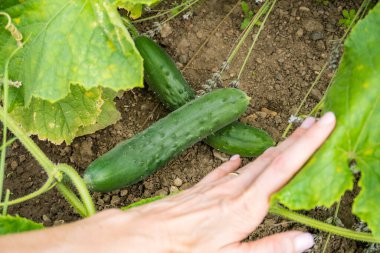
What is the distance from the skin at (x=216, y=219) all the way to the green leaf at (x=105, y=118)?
122 centimetres

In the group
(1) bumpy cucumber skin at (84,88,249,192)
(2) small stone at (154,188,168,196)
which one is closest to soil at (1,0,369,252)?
(2) small stone at (154,188,168,196)

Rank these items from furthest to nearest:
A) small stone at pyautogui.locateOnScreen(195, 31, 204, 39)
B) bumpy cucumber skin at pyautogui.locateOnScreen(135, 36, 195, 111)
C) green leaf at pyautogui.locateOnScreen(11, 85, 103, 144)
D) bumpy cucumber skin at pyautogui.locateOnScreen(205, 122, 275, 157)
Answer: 1. small stone at pyautogui.locateOnScreen(195, 31, 204, 39)
2. bumpy cucumber skin at pyautogui.locateOnScreen(135, 36, 195, 111)
3. bumpy cucumber skin at pyautogui.locateOnScreen(205, 122, 275, 157)
4. green leaf at pyautogui.locateOnScreen(11, 85, 103, 144)

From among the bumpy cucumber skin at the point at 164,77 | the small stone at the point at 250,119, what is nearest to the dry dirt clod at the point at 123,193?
the bumpy cucumber skin at the point at 164,77

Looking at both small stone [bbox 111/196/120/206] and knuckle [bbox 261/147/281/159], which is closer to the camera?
knuckle [bbox 261/147/281/159]

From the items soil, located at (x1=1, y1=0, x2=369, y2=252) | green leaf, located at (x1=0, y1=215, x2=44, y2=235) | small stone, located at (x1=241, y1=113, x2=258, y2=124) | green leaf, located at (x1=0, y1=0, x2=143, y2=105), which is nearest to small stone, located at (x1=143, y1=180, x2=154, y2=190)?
soil, located at (x1=1, y1=0, x2=369, y2=252)

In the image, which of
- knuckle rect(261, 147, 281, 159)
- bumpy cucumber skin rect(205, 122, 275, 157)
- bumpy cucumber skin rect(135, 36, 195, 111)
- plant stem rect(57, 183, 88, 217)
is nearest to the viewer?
knuckle rect(261, 147, 281, 159)

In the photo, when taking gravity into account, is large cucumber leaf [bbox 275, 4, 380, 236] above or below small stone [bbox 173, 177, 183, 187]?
above

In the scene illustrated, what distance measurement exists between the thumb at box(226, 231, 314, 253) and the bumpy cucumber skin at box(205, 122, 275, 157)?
44.4 inches

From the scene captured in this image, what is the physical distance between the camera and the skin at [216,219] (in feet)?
5.72

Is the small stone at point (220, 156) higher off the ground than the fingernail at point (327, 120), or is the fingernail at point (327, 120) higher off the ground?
the fingernail at point (327, 120)

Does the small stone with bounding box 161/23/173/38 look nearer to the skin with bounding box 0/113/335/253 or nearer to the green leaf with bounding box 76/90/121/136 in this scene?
the green leaf with bounding box 76/90/121/136

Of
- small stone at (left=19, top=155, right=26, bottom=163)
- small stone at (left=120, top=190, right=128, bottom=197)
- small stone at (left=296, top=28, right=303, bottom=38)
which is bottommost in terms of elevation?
small stone at (left=120, top=190, right=128, bottom=197)

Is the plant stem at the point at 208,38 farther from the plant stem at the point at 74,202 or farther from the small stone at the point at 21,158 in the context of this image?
the plant stem at the point at 74,202

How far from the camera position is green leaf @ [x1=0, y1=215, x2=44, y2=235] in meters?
2.14
